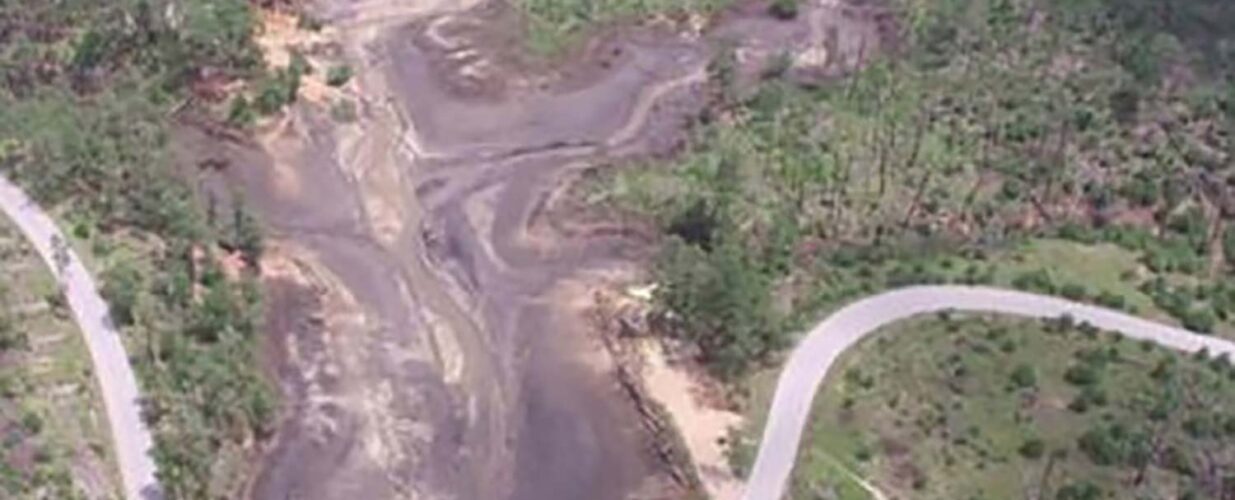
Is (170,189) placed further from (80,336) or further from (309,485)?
(309,485)

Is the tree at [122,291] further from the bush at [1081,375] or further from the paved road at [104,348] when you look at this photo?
the bush at [1081,375]

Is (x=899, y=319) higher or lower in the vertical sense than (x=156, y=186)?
lower

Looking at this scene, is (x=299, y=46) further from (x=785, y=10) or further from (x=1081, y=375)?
(x=1081, y=375)

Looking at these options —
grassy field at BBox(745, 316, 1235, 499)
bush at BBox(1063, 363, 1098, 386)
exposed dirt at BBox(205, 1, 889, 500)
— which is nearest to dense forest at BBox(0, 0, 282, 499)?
exposed dirt at BBox(205, 1, 889, 500)

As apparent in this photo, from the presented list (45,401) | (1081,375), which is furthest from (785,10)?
(45,401)

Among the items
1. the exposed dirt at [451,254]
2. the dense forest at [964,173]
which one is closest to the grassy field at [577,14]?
the exposed dirt at [451,254]

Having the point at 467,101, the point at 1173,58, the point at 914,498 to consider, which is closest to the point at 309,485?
the point at 914,498
